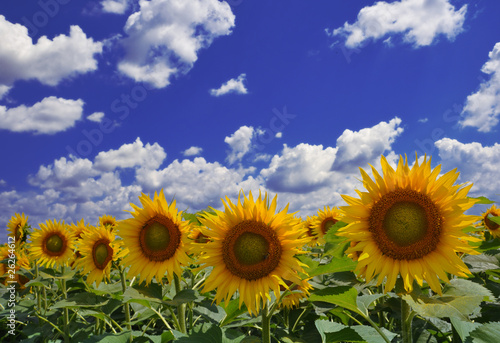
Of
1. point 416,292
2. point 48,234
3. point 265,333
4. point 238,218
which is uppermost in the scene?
point 48,234

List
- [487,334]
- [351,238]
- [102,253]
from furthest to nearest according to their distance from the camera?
1. [102,253]
2. [351,238]
3. [487,334]

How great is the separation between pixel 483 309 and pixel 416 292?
2478 millimetres

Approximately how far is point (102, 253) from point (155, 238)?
1540 millimetres

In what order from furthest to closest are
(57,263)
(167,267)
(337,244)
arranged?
1. (57,263)
2. (167,267)
3. (337,244)

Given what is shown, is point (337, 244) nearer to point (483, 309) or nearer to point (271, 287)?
point (271, 287)

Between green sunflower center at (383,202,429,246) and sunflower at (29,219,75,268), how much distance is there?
6021 millimetres

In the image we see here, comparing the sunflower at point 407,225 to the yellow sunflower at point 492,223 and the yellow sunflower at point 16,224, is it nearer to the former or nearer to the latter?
the yellow sunflower at point 492,223

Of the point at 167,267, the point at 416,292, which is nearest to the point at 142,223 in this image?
the point at 167,267

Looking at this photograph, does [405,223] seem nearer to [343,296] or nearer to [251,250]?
[343,296]

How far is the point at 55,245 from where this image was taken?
713cm

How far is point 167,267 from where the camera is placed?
4.00m

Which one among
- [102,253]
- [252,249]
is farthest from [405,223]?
[102,253]

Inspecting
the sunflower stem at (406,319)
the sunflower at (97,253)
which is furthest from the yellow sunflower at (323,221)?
the sunflower stem at (406,319)

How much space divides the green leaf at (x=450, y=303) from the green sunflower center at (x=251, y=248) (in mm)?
1090
